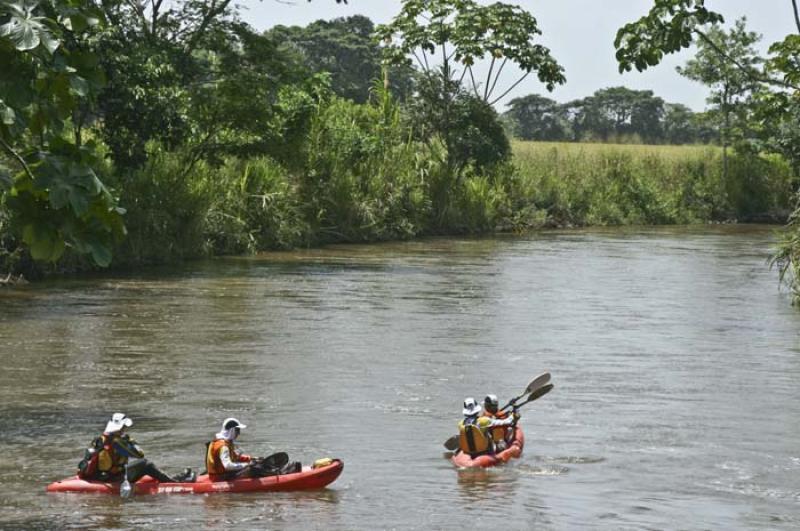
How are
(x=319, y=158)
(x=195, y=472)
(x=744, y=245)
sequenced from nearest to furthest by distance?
(x=195, y=472) → (x=319, y=158) → (x=744, y=245)

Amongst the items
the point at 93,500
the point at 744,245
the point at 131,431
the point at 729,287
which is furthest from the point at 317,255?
the point at 93,500

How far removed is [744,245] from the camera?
121 feet

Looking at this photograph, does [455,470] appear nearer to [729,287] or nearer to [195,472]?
[195,472]

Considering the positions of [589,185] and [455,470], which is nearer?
[455,470]

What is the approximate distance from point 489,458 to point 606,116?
98399 millimetres

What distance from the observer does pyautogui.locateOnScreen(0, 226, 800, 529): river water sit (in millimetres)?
10992

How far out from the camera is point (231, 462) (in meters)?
11.2

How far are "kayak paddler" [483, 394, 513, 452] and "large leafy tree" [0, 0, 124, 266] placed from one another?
19.6 feet

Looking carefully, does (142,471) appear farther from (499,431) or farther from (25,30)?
(25,30)

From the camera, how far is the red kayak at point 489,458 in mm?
12289

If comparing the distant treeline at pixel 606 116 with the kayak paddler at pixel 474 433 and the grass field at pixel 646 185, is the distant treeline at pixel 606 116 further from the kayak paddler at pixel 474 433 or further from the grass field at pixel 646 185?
the kayak paddler at pixel 474 433

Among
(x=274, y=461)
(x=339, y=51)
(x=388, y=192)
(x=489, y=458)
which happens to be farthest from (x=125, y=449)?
(x=339, y=51)

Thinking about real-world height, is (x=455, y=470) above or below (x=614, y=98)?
below

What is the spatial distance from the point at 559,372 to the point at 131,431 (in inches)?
229
